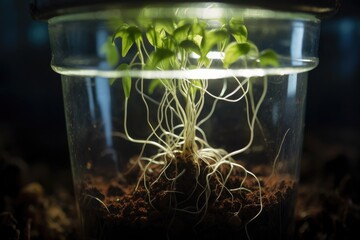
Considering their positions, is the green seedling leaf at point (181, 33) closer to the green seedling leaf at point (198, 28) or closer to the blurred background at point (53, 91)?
the green seedling leaf at point (198, 28)

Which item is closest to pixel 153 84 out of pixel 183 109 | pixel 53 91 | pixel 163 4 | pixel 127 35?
pixel 183 109

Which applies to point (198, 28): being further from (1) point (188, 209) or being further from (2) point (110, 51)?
(1) point (188, 209)

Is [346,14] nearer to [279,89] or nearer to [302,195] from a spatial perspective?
[302,195]

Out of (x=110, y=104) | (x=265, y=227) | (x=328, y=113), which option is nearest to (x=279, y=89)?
(x=265, y=227)

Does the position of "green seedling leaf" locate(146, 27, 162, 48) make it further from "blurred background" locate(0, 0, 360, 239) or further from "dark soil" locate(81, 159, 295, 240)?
"blurred background" locate(0, 0, 360, 239)

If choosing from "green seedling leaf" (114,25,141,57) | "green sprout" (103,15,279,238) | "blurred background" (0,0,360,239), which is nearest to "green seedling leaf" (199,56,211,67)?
"green sprout" (103,15,279,238)
